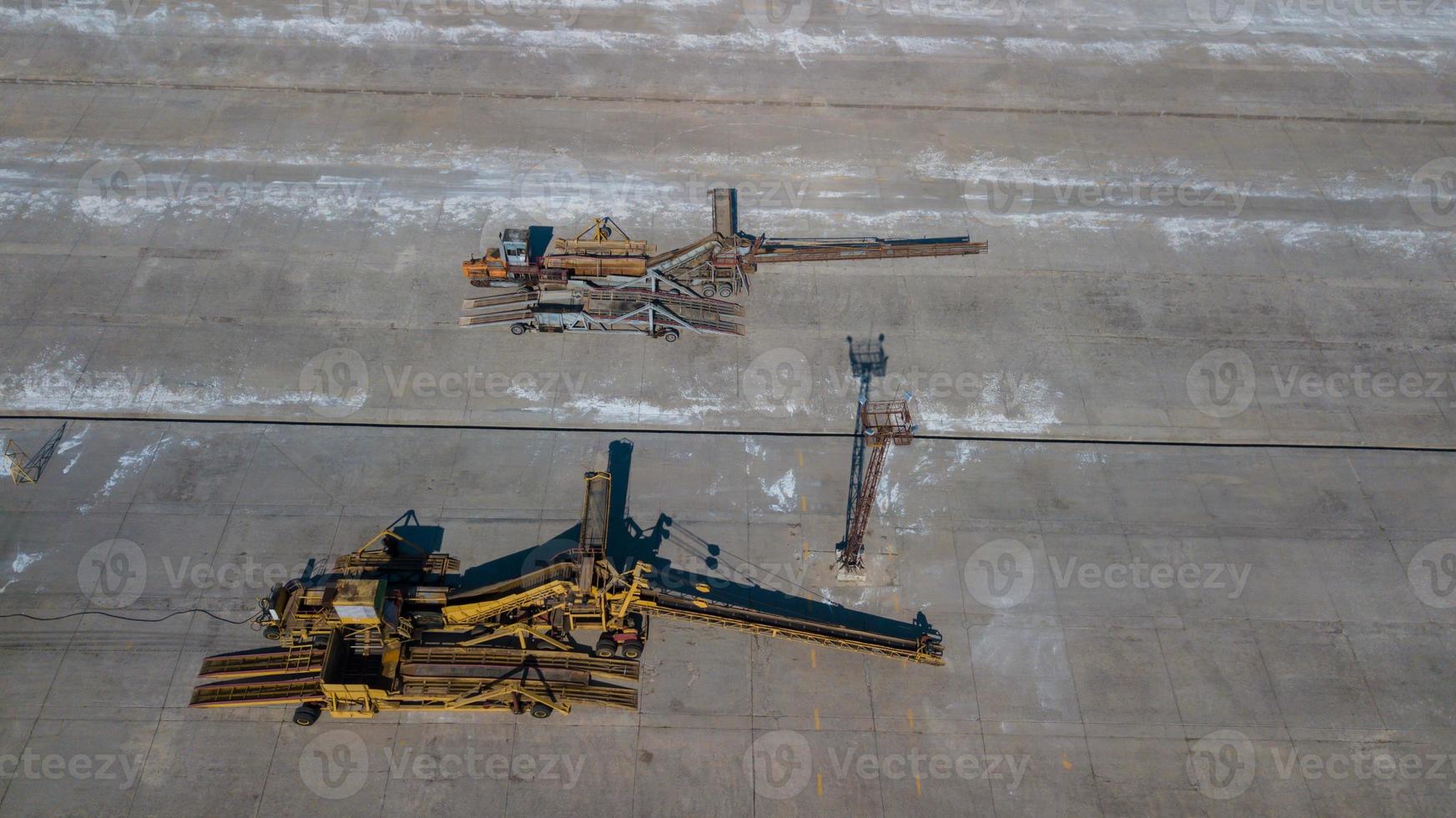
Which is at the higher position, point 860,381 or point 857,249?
point 857,249

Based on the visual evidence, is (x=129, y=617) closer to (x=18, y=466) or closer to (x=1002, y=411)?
(x=18, y=466)

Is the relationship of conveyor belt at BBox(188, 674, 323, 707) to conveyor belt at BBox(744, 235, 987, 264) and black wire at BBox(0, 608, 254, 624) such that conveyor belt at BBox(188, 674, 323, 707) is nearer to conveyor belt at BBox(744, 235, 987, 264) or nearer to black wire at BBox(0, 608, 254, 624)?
black wire at BBox(0, 608, 254, 624)

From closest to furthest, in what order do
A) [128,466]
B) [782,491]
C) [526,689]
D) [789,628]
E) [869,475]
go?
1. [526,689]
2. [789,628]
3. [869,475]
4. [128,466]
5. [782,491]

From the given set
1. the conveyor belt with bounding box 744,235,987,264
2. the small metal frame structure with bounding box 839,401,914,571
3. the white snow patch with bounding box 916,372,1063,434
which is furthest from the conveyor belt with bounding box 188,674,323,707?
the conveyor belt with bounding box 744,235,987,264

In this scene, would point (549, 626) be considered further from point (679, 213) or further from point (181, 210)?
point (181, 210)

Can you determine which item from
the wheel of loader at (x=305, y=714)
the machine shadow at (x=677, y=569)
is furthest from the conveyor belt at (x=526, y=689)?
the machine shadow at (x=677, y=569)

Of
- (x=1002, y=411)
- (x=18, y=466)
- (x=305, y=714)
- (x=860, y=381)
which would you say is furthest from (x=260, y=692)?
(x=1002, y=411)
